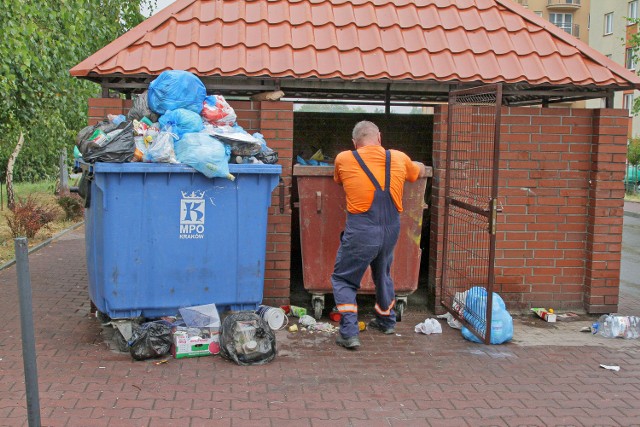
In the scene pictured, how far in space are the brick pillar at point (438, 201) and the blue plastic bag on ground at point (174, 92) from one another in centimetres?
237

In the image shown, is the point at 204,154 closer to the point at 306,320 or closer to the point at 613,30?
the point at 306,320

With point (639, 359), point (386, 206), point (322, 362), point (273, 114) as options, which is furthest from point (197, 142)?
point (639, 359)

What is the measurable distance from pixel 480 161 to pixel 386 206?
1594mm

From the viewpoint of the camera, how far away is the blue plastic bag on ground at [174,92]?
19.0 ft

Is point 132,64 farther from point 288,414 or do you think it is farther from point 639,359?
point 639,359

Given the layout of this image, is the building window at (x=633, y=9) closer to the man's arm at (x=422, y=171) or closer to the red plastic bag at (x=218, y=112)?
the man's arm at (x=422, y=171)

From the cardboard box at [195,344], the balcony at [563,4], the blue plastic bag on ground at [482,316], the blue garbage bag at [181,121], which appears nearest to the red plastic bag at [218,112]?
the blue garbage bag at [181,121]

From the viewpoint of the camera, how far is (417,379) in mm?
5027

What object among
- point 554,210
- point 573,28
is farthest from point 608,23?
point 554,210

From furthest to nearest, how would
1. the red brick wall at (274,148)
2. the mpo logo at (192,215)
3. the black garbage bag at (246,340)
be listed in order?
the red brick wall at (274,148)
the mpo logo at (192,215)
the black garbage bag at (246,340)

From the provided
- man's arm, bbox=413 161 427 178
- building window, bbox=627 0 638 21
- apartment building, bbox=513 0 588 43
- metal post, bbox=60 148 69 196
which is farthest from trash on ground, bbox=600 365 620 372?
apartment building, bbox=513 0 588 43

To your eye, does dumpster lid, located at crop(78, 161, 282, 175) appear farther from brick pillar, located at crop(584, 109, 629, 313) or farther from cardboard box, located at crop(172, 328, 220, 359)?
brick pillar, located at crop(584, 109, 629, 313)

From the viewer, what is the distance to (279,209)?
6625 mm

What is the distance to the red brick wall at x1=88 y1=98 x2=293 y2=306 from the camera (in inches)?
253
